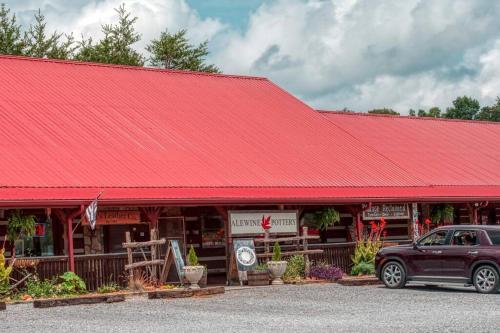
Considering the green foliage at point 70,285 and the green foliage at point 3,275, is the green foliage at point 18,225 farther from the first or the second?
the green foliage at point 3,275

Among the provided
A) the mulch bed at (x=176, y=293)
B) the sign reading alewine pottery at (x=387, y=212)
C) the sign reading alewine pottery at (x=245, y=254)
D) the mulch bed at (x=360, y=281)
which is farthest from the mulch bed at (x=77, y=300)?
the sign reading alewine pottery at (x=387, y=212)

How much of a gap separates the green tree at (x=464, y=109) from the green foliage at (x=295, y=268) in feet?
243

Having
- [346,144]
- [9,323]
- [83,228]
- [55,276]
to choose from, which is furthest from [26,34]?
[9,323]

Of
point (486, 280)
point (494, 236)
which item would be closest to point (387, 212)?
point (494, 236)

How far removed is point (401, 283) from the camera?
24984mm

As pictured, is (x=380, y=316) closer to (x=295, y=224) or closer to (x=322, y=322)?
(x=322, y=322)

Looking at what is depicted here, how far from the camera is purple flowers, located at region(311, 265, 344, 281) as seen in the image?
2783cm

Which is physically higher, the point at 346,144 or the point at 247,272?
the point at 346,144

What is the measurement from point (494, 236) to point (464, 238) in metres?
0.79

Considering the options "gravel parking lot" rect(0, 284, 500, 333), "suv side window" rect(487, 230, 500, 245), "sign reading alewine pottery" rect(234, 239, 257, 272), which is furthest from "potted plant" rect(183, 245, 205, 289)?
"suv side window" rect(487, 230, 500, 245)

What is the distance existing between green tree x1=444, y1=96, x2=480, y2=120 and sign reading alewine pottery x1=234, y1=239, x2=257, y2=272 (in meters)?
75.4

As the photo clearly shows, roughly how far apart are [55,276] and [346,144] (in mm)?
14430

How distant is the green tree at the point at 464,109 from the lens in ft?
329

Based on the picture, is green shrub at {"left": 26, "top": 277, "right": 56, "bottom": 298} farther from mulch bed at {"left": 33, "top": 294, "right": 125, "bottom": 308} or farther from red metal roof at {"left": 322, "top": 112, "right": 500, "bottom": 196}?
red metal roof at {"left": 322, "top": 112, "right": 500, "bottom": 196}
